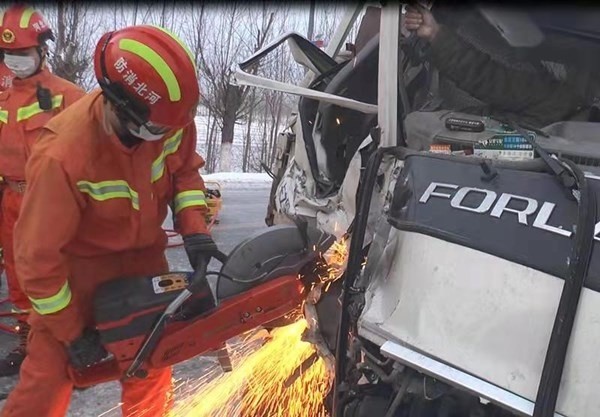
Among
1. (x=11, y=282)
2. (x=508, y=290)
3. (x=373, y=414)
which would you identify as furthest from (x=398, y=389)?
(x=11, y=282)

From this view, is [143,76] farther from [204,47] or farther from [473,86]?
[204,47]

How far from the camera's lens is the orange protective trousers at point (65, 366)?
110 inches

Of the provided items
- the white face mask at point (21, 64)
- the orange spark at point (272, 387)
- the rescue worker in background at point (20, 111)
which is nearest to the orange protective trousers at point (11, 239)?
the rescue worker in background at point (20, 111)

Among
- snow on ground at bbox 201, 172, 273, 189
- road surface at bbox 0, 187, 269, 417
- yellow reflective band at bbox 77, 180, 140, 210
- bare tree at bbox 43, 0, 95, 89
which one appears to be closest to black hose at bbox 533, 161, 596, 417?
yellow reflective band at bbox 77, 180, 140, 210

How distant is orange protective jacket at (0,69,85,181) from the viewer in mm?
4172

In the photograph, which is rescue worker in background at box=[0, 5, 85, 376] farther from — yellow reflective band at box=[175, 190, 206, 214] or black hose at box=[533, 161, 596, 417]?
black hose at box=[533, 161, 596, 417]

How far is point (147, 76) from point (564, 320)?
1651mm

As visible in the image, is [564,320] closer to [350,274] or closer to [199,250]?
[350,274]

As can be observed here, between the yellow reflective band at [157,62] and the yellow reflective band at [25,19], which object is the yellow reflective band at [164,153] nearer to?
the yellow reflective band at [157,62]

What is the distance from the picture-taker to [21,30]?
13.5 feet

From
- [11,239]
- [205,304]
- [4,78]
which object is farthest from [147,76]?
[4,78]

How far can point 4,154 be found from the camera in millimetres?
4203

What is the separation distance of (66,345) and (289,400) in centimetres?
108

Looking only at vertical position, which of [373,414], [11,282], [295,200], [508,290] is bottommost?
[11,282]
